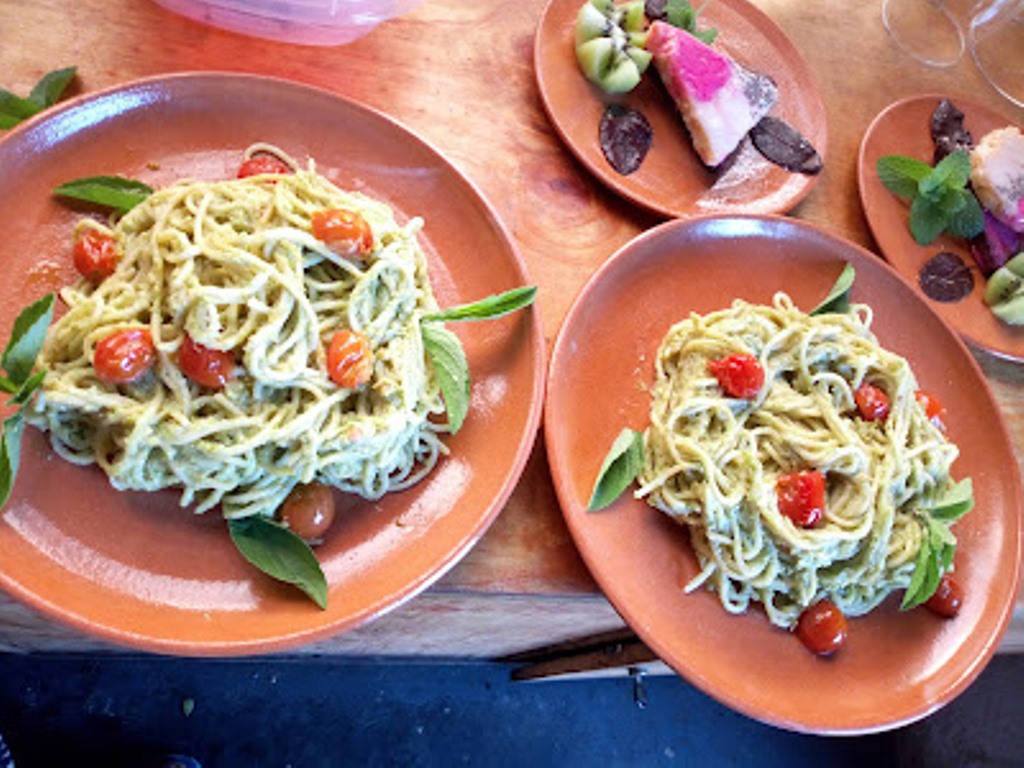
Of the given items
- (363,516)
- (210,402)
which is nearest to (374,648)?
(363,516)

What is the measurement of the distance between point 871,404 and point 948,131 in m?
1.20

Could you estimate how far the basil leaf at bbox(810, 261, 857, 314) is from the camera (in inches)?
87.7

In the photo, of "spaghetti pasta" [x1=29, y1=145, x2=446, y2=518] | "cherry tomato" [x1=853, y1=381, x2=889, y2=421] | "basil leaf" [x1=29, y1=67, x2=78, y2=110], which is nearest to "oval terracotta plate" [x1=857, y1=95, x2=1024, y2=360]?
"cherry tomato" [x1=853, y1=381, x2=889, y2=421]

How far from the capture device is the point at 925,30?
3152mm

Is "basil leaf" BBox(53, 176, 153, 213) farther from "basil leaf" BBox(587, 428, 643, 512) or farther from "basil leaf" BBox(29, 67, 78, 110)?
"basil leaf" BBox(587, 428, 643, 512)

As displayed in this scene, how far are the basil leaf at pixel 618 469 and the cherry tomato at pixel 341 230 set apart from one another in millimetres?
651

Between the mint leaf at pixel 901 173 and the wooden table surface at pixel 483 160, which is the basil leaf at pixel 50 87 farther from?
the mint leaf at pixel 901 173

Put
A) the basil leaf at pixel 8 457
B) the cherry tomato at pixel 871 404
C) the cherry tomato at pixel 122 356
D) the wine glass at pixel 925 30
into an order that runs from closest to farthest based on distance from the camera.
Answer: the basil leaf at pixel 8 457 < the cherry tomato at pixel 122 356 < the cherry tomato at pixel 871 404 < the wine glass at pixel 925 30

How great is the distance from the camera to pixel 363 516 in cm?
175

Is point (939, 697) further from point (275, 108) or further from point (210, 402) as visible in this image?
point (275, 108)

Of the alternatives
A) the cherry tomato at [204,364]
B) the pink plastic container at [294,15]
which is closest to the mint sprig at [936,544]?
the cherry tomato at [204,364]

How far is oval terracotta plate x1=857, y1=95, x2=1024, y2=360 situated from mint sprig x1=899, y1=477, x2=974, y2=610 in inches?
23.1

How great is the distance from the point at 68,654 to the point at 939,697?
2.32m

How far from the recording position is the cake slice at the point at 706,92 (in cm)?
243
